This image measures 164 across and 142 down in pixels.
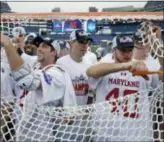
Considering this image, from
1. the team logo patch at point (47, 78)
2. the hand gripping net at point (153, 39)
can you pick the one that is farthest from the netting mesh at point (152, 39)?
the team logo patch at point (47, 78)

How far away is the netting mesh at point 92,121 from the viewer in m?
2.89

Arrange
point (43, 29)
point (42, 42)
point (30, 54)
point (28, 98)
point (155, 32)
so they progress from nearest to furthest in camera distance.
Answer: point (155, 32)
point (28, 98)
point (42, 42)
point (30, 54)
point (43, 29)

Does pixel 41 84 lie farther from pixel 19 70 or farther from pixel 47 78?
pixel 19 70

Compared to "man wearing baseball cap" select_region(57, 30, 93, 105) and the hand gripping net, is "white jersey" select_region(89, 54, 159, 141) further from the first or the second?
"man wearing baseball cap" select_region(57, 30, 93, 105)

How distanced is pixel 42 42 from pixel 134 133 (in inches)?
53.1

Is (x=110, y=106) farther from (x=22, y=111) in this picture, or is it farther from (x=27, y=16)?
(x=27, y=16)

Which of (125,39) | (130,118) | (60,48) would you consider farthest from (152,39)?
(60,48)

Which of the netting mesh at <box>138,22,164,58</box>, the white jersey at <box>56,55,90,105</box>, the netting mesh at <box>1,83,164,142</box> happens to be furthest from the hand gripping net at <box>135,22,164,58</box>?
the white jersey at <box>56,55,90,105</box>

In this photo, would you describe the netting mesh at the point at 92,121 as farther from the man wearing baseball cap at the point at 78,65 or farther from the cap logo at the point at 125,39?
the man wearing baseball cap at the point at 78,65

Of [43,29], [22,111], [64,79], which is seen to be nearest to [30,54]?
[43,29]

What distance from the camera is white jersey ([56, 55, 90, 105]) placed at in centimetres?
406

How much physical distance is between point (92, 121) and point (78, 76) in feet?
3.83

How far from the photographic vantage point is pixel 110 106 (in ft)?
9.97

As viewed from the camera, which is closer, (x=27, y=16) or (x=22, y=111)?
(x=22, y=111)
